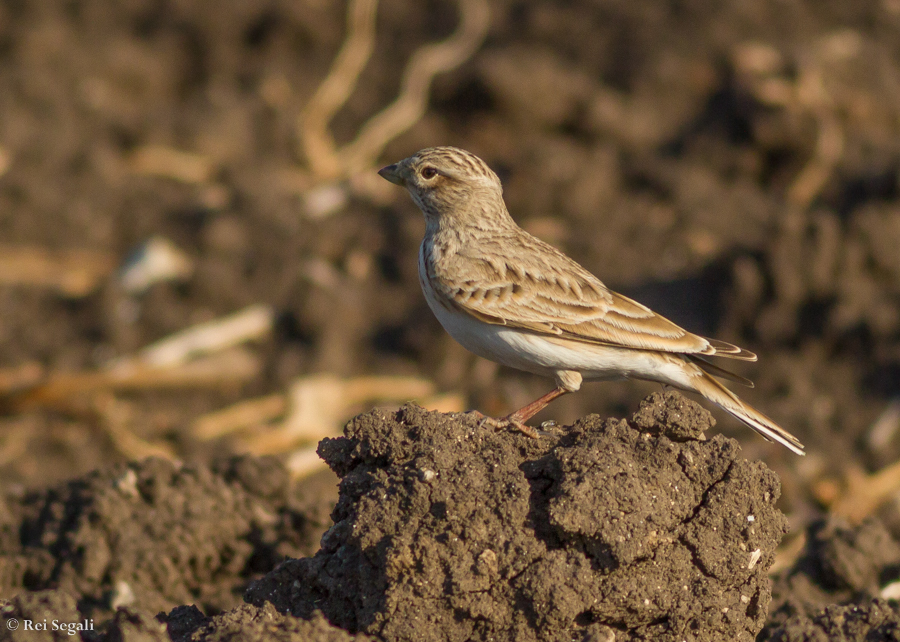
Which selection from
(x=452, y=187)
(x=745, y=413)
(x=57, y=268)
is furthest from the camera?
(x=57, y=268)

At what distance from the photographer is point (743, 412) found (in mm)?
5586

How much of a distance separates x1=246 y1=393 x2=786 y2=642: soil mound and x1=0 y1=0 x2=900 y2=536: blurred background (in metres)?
4.50

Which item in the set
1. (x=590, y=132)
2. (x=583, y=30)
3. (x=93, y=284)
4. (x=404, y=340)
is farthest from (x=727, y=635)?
(x=583, y=30)

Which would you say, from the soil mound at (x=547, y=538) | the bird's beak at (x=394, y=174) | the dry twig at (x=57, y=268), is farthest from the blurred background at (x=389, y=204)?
the soil mound at (x=547, y=538)

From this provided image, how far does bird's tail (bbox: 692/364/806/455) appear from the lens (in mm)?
5473

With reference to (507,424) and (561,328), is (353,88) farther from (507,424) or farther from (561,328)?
(507,424)

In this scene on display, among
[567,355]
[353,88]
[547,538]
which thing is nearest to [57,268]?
[353,88]

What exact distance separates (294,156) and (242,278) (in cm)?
314

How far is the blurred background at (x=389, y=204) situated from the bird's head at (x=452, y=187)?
3474mm

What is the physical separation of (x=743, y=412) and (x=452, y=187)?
2171mm

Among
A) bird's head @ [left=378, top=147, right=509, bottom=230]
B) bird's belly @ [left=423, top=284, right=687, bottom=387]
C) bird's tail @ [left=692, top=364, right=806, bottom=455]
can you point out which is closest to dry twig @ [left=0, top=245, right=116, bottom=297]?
bird's head @ [left=378, top=147, right=509, bottom=230]

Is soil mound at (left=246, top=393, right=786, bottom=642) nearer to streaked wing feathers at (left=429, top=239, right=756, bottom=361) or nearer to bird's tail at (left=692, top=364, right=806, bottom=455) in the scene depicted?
bird's tail at (left=692, top=364, right=806, bottom=455)

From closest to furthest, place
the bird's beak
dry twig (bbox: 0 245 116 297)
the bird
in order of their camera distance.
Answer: the bird, the bird's beak, dry twig (bbox: 0 245 116 297)

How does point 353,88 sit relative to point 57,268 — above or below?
above
